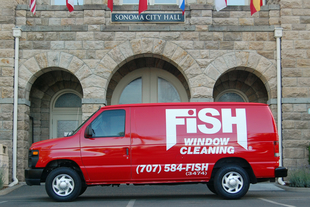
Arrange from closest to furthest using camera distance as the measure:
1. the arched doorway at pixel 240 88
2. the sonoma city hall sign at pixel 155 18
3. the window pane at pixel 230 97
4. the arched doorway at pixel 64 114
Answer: the sonoma city hall sign at pixel 155 18
the arched doorway at pixel 240 88
the arched doorway at pixel 64 114
the window pane at pixel 230 97

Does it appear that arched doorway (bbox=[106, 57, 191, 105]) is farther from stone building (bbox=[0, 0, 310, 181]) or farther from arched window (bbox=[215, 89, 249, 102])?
stone building (bbox=[0, 0, 310, 181])

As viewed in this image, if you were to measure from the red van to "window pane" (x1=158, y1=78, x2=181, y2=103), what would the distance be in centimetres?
595

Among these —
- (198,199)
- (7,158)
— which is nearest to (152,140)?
(198,199)

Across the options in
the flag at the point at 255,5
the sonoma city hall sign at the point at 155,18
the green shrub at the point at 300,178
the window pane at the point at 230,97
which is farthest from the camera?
the window pane at the point at 230,97

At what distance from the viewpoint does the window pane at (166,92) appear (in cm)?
1519

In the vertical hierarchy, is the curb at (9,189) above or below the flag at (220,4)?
below

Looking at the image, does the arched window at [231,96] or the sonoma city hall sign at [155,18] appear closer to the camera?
the sonoma city hall sign at [155,18]

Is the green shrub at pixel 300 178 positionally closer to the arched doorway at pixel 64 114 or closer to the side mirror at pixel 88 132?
the side mirror at pixel 88 132

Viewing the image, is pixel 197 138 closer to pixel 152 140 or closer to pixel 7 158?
pixel 152 140

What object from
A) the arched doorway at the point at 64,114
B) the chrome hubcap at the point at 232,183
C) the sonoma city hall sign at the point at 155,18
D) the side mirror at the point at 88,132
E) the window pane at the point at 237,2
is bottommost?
the chrome hubcap at the point at 232,183

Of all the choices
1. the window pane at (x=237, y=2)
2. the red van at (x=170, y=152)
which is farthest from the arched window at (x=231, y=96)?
the red van at (x=170, y=152)

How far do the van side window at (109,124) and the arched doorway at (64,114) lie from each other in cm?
620

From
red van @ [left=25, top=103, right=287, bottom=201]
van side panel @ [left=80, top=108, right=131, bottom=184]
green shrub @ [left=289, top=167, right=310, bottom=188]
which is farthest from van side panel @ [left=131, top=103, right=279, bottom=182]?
green shrub @ [left=289, top=167, right=310, bottom=188]

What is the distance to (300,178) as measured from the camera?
1159cm
